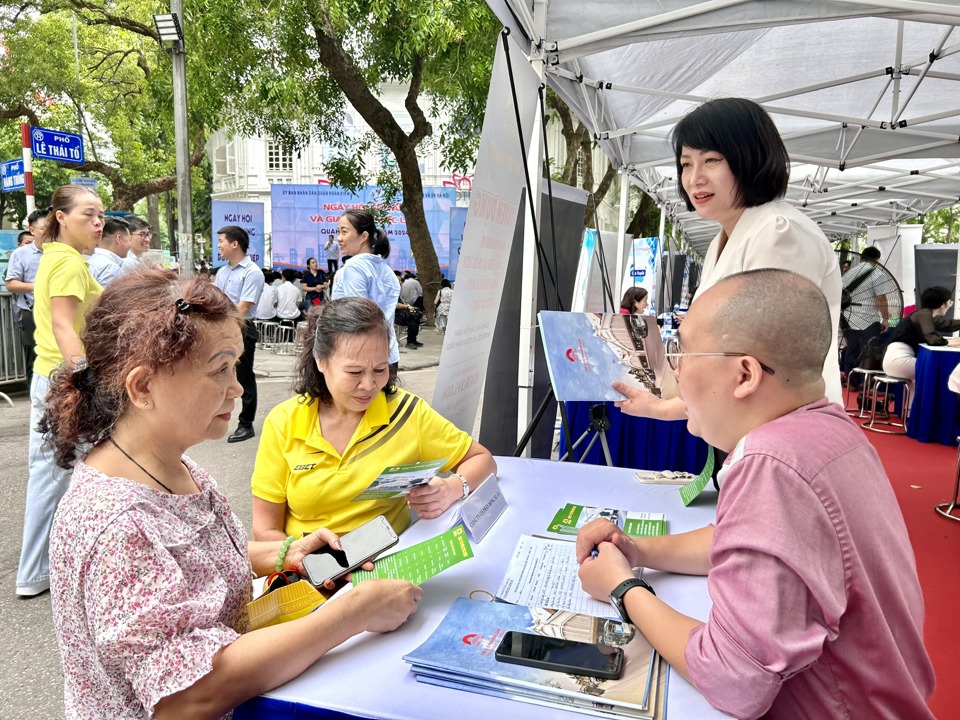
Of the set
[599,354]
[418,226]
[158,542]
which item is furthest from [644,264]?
[158,542]

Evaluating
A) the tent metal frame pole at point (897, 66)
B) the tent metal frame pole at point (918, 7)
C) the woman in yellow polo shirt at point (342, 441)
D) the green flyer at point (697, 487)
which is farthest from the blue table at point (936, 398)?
the woman in yellow polo shirt at point (342, 441)

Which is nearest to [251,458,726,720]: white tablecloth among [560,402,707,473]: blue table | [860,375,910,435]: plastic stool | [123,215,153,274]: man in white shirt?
[560,402,707,473]: blue table

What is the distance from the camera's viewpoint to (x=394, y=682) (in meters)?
1.06

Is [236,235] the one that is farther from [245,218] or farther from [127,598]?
[245,218]

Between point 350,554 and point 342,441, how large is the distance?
52cm

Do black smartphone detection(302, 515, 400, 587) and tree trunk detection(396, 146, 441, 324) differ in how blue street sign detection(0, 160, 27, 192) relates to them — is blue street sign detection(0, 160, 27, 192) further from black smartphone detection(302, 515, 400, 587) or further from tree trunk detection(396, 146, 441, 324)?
black smartphone detection(302, 515, 400, 587)

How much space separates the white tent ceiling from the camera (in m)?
2.89

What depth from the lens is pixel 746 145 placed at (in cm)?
199

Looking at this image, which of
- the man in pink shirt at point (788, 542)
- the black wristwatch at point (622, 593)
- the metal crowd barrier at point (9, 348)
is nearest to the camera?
the man in pink shirt at point (788, 542)

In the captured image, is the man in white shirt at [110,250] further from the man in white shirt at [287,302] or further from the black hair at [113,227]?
the man in white shirt at [287,302]

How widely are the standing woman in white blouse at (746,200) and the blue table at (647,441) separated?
152 centimetres

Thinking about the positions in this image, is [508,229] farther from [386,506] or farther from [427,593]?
[427,593]

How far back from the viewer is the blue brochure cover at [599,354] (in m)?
2.32

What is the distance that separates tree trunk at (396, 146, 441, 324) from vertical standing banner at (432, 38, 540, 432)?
369 inches
